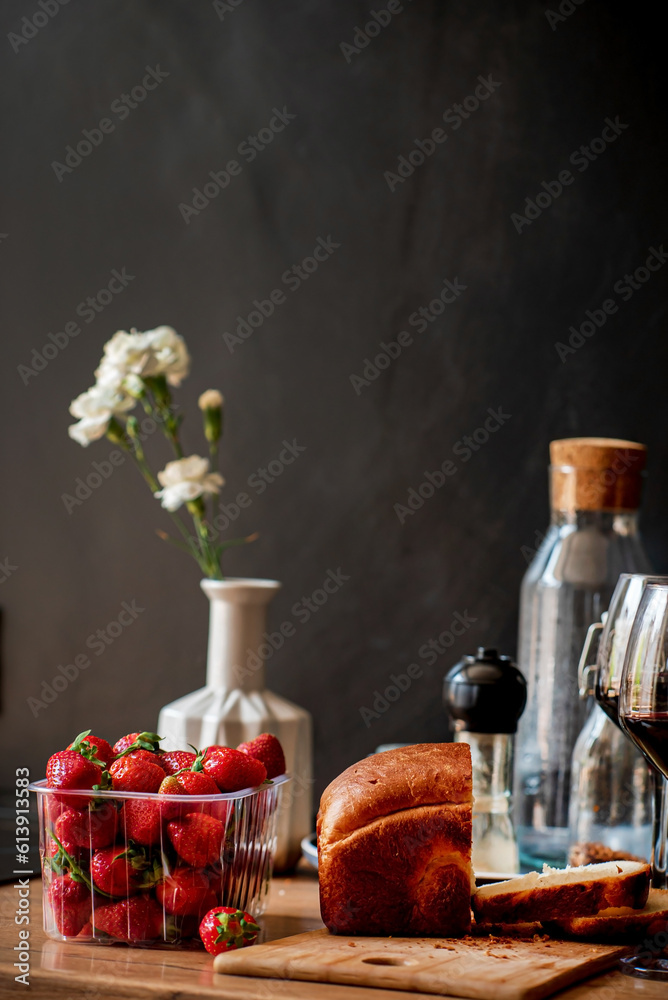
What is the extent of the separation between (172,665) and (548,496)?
68cm

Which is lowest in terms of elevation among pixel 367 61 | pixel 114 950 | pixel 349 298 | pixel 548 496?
pixel 114 950

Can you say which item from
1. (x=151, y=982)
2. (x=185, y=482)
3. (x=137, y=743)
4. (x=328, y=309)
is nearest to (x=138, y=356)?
(x=185, y=482)

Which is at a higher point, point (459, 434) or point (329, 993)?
point (459, 434)

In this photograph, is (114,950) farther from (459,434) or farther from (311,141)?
(311,141)

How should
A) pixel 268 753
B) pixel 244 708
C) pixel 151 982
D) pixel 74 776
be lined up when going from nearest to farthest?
pixel 151 982 < pixel 74 776 < pixel 268 753 < pixel 244 708

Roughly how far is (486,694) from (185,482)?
1.58 feet

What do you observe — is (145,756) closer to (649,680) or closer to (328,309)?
(649,680)

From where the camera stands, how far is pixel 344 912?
0.82 meters

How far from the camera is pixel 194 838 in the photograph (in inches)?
31.5

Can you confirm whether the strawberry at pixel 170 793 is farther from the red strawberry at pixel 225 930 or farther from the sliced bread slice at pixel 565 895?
the sliced bread slice at pixel 565 895

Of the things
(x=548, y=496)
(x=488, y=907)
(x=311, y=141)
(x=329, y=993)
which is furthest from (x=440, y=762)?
(x=311, y=141)

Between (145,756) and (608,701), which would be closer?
(145,756)

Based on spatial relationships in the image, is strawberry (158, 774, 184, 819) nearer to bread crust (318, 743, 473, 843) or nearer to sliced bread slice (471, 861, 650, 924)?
bread crust (318, 743, 473, 843)

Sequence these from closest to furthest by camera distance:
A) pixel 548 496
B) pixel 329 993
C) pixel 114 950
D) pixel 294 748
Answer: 1. pixel 329 993
2. pixel 114 950
3. pixel 294 748
4. pixel 548 496
